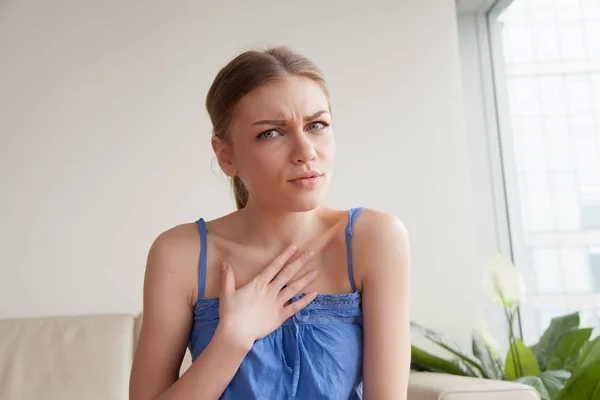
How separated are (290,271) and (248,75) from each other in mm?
352

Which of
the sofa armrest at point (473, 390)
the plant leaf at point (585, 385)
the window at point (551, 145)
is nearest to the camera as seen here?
the sofa armrest at point (473, 390)

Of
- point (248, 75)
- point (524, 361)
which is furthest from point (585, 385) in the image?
point (248, 75)

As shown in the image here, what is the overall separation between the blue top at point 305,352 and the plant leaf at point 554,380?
1.20m

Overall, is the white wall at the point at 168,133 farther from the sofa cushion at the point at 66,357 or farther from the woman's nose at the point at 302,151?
the woman's nose at the point at 302,151

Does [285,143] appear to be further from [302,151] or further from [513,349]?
[513,349]

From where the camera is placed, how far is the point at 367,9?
125 inches

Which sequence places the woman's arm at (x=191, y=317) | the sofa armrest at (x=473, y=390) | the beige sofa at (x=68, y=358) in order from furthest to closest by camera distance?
the beige sofa at (x=68, y=358) → the sofa armrest at (x=473, y=390) → the woman's arm at (x=191, y=317)

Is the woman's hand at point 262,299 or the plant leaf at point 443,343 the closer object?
the woman's hand at point 262,299

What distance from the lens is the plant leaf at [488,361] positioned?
2.55m

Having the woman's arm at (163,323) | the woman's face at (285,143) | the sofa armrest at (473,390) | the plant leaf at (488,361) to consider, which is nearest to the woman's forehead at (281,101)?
the woman's face at (285,143)

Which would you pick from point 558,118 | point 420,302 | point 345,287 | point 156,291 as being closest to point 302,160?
point 345,287

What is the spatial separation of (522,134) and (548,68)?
1.03 feet

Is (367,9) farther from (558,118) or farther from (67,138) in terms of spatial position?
(67,138)

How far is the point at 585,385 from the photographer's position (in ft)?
6.86
